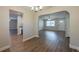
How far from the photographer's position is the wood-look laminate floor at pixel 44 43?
1087mm

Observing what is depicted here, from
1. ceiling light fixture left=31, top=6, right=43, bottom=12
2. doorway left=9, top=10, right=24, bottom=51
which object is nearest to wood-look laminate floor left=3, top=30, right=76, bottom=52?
doorway left=9, top=10, right=24, bottom=51

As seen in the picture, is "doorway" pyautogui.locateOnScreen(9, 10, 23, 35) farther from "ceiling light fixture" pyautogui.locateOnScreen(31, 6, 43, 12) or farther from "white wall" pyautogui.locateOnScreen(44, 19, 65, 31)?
"white wall" pyautogui.locateOnScreen(44, 19, 65, 31)

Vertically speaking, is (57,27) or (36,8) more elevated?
(36,8)

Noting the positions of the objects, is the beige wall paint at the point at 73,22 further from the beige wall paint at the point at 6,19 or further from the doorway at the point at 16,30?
the doorway at the point at 16,30

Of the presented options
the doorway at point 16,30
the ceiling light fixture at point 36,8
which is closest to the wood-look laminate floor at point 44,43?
the doorway at point 16,30

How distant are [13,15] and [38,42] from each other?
1.46 feet

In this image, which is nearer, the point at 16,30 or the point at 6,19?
the point at 6,19

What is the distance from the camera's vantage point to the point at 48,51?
3.57 ft

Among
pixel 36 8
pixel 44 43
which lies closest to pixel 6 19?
pixel 36 8

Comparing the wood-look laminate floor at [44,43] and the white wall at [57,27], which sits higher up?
the white wall at [57,27]

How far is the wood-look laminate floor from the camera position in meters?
1.09

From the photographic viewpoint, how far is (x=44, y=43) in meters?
1.16

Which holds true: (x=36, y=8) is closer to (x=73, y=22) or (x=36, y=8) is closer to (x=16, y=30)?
(x=16, y=30)
